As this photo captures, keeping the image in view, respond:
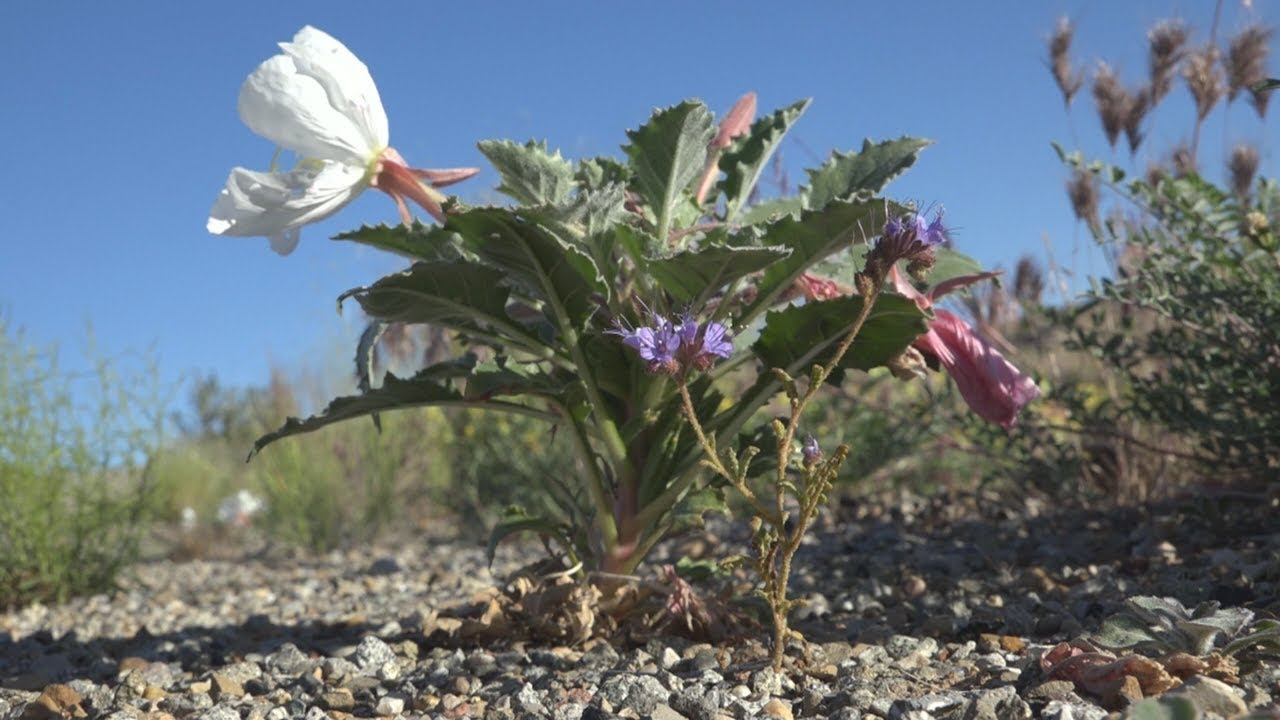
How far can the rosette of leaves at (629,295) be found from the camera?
1.92 metres

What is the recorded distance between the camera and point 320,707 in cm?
204

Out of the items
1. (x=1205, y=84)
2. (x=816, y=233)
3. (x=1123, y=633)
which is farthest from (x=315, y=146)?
(x=1205, y=84)

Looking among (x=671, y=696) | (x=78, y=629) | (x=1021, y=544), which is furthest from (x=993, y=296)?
(x=78, y=629)

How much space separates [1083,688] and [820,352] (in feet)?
2.44

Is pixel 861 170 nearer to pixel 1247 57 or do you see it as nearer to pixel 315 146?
pixel 315 146

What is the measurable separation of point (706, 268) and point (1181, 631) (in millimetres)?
987

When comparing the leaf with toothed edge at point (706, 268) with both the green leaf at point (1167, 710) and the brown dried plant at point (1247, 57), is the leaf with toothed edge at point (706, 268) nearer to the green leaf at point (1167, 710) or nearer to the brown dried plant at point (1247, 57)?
the green leaf at point (1167, 710)

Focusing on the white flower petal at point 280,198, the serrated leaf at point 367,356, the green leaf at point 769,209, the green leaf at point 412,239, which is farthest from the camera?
the green leaf at point 769,209

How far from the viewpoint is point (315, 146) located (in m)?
2.09

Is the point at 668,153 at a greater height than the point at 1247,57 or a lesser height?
lesser

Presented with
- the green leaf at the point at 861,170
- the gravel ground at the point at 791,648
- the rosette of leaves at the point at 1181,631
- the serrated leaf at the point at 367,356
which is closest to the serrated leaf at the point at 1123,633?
the rosette of leaves at the point at 1181,631

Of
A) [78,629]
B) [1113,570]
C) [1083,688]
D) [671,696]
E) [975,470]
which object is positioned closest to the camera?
[1083,688]

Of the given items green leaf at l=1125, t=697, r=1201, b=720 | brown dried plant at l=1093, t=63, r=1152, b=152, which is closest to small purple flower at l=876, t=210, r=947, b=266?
green leaf at l=1125, t=697, r=1201, b=720

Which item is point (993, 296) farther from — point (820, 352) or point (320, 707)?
point (320, 707)
